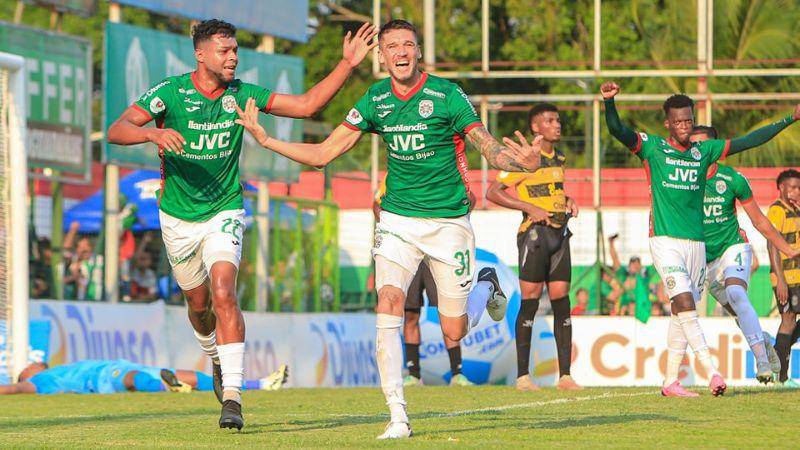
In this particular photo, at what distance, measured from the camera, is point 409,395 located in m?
14.4

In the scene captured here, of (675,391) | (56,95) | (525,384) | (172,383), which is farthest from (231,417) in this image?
(56,95)

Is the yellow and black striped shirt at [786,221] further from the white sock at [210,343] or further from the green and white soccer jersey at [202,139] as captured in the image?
the green and white soccer jersey at [202,139]

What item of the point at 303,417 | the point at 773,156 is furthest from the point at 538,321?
the point at 303,417

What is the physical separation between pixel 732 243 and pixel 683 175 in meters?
1.84

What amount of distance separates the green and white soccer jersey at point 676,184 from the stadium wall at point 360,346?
7.16 metres

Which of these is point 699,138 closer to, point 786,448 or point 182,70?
point 786,448

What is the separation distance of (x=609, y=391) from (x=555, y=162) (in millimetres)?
2306

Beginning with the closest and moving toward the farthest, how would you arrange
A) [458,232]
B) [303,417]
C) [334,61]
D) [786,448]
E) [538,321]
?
[786,448]
[458,232]
[303,417]
[538,321]
[334,61]

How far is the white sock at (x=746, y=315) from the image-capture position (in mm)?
14492

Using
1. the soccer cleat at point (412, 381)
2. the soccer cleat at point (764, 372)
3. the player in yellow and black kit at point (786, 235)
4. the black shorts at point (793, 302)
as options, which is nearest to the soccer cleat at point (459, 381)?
the soccer cleat at point (412, 381)

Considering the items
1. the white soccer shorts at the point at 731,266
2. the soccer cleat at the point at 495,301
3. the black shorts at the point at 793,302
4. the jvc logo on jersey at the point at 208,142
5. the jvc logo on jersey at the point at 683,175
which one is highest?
the jvc logo on jersey at the point at 208,142

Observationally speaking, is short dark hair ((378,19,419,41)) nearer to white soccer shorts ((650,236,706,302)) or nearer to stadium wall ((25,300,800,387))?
white soccer shorts ((650,236,706,302))

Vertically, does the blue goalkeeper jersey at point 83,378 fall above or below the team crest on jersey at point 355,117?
below

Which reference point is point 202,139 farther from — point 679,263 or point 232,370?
point 679,263
